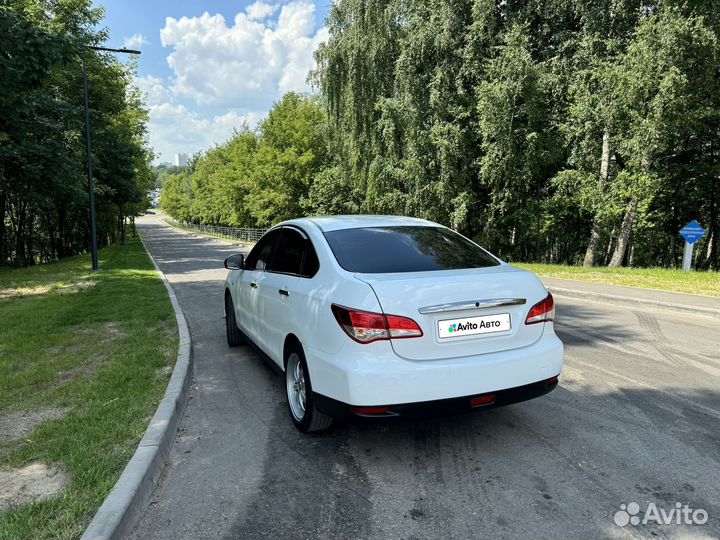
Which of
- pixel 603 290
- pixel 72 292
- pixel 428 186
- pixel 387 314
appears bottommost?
pixel 72 292

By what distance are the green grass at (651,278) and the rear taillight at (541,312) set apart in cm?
887

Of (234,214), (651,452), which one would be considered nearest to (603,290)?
(651,452)

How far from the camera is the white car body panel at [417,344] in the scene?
299 cm

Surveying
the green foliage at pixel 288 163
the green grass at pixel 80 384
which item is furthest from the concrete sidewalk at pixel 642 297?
the green foliage at pixel 288 163

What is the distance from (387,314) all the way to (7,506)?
8.16 ft

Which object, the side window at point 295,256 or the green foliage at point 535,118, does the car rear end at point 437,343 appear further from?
the green foliage at point 535,118

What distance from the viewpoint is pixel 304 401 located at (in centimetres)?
375

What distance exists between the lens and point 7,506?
268 cm

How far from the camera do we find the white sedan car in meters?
3.00

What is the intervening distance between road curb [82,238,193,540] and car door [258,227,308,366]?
969mm

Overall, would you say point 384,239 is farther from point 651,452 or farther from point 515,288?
point 651,452

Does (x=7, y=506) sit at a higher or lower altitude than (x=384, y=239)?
lower

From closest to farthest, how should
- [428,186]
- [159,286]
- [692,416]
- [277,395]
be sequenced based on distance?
[692,416] → [277,395] → [159,286] → [428,186]

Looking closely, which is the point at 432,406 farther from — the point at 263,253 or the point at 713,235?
the point at 713,235
